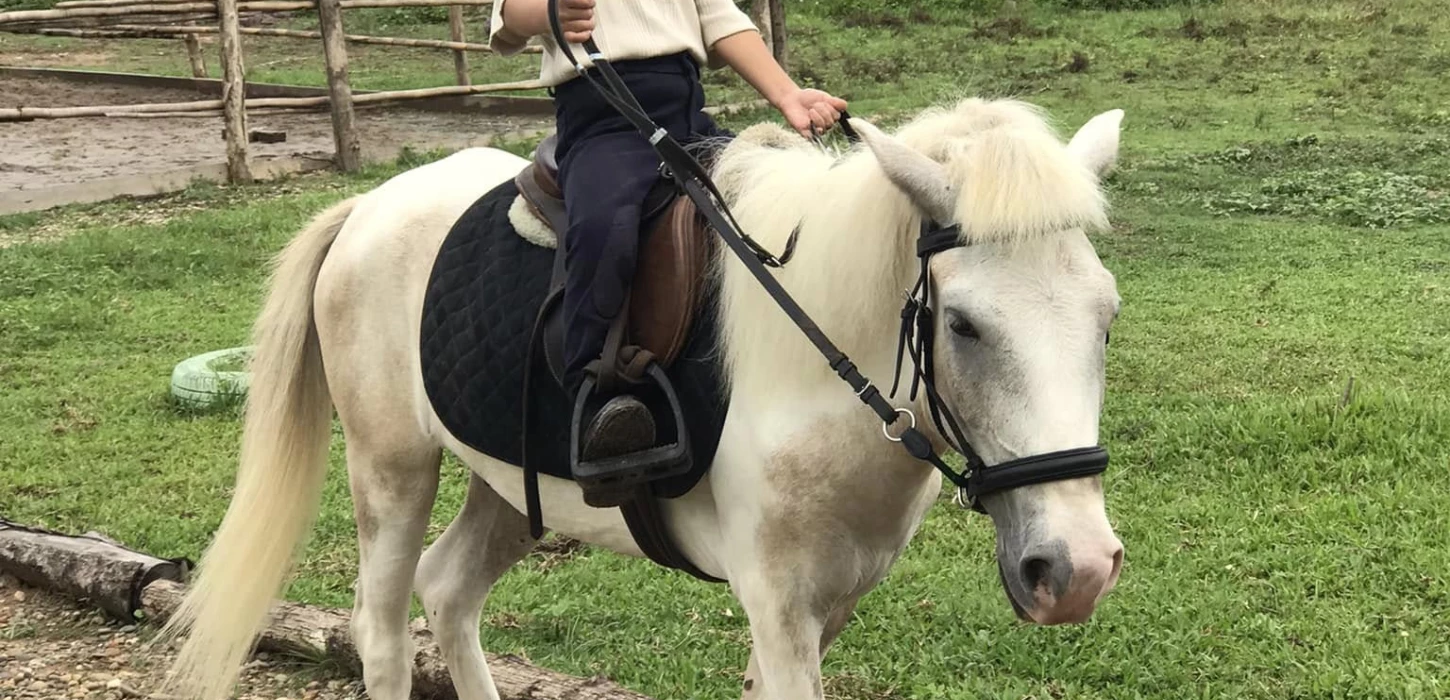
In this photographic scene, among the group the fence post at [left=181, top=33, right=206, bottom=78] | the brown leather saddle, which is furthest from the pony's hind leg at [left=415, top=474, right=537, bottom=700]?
the fence post at [left=181, top=33, right=206, bottom=78]

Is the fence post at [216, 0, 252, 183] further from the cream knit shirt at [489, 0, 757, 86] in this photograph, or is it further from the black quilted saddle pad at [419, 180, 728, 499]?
the cream knit shirt at [489, 0, 757, 86]

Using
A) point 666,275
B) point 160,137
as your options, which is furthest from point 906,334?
point 160,137

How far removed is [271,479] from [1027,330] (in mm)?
2024

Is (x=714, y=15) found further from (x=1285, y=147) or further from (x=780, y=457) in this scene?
(x=1285, y=147)

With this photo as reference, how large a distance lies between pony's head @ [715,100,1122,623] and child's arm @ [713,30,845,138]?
216 millimetres

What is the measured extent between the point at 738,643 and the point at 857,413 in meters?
1.64

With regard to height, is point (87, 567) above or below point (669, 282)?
below

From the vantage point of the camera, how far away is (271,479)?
117 inches

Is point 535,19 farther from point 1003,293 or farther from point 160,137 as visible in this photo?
point 160,137

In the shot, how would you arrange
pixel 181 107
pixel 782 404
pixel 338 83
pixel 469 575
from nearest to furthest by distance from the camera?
pixel 782 404 → pixel 469 575 → pixel 181 107 → pixel 338 83

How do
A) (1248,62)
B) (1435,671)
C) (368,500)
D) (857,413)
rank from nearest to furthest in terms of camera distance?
(857,413) < (368,500) < (1435,671) < (1248,62)

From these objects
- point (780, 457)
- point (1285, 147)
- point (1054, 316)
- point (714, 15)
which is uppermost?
point (714, 15)

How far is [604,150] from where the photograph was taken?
2221mm

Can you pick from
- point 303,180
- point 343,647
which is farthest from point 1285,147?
point 343,647
